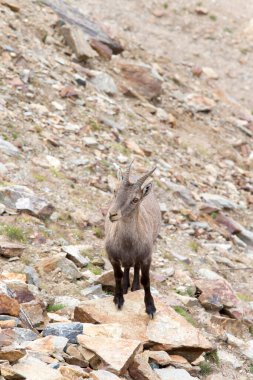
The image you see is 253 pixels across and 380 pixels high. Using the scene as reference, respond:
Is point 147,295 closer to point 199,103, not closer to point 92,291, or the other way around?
point 92,291

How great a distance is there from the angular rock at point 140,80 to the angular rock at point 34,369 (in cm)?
1766

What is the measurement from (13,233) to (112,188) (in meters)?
5.04

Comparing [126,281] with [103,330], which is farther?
[126,281]

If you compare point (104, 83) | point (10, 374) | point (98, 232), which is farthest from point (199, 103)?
point (10, 374)

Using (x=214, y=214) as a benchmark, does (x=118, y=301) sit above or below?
above

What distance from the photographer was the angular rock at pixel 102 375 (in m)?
7.13

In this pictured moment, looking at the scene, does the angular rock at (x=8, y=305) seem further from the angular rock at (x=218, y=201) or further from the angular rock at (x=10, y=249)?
the angular rock at (x=218, y=201)

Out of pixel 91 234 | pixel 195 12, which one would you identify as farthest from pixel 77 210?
pixel 195 12

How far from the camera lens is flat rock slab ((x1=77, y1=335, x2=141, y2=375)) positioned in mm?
7664

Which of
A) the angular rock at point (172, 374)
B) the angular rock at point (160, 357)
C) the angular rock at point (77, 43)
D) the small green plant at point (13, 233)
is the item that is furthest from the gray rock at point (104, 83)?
the angular rock at point (172, 374)

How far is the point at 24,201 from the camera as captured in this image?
42.3ft

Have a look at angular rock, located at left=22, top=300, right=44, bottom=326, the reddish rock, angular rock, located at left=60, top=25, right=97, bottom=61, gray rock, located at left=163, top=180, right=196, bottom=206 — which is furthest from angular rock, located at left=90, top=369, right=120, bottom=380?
the reddish rock

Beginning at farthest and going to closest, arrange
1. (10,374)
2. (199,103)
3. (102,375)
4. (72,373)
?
(199,103) → (102,375) → (72,373) → (10,374)

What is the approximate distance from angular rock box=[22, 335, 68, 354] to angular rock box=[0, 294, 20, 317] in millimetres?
676
